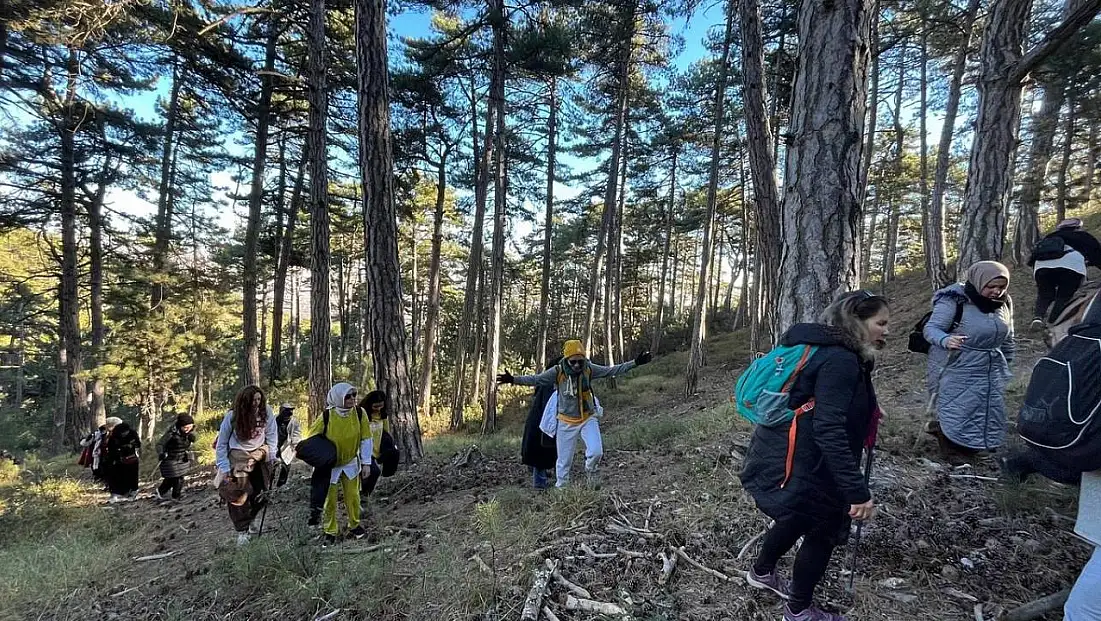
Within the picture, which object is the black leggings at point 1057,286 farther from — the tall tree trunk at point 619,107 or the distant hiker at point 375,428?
the tall tree trunk at point 619,107

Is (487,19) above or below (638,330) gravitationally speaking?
above

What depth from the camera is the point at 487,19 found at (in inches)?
403

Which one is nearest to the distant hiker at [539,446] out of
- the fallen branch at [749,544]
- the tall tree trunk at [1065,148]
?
the fallen branch at [749,544]

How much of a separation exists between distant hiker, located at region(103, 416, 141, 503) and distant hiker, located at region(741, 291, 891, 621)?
9650mm

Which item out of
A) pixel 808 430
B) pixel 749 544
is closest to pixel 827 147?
pixel 808 430

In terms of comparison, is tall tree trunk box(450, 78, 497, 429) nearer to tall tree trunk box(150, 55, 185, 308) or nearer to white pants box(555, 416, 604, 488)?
tall tree trunk box(150, 55, 185, 308)

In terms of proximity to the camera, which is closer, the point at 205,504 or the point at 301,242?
the point at 205,504

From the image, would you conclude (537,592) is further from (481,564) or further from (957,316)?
(957,316)

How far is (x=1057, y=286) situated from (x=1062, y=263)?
0.68 feet

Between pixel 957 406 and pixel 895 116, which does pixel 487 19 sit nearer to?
pixel 957 406

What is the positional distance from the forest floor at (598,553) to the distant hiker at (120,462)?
1.64m

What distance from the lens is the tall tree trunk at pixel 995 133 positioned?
554 centimetres

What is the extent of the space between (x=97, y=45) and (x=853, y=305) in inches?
483

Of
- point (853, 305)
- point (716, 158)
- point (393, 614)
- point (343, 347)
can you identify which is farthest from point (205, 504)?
point (343, 347)
